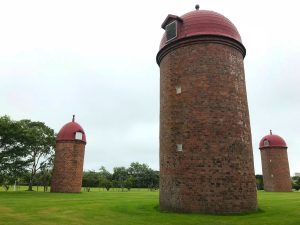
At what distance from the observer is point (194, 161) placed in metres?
14.7

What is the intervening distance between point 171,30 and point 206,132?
732 centimetres

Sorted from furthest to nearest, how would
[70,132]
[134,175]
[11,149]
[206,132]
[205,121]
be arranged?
1. [134,175]
2. [70,132]
3. [11,149]
4. [205,121]
5. [206,132]

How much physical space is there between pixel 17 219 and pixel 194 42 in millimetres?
13198

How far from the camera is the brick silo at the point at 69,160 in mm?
35875

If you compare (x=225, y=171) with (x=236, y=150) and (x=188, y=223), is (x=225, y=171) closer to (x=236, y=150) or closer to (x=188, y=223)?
(x=236, y=150)

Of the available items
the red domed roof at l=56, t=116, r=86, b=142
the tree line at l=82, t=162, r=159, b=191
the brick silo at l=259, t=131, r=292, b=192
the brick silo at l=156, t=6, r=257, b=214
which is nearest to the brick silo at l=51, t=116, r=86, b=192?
the red domed roof at l=56, t=116, r=86, b=142

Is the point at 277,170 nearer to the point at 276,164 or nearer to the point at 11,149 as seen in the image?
the point at 276,164

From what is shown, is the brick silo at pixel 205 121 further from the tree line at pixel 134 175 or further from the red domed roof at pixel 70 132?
the tree line at pixel 134 175

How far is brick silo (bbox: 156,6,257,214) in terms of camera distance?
14.4 m

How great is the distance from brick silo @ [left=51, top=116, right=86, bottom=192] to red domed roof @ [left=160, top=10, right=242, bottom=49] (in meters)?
23.9

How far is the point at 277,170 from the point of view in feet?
156

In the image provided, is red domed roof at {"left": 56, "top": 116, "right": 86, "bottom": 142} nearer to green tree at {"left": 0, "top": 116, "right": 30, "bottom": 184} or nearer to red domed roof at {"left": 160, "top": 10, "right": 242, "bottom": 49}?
green tree at {"left": 0, "top": 116, "right": 30, "bottom": 184}

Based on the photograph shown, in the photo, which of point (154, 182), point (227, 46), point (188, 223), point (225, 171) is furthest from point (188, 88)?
point (154, 182)

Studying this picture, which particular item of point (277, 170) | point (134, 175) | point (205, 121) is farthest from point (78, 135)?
point (134, 175)
